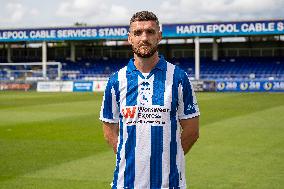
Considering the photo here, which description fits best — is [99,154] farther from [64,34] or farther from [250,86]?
[64,34]

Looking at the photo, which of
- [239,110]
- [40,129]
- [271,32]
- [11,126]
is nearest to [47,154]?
[40,129]

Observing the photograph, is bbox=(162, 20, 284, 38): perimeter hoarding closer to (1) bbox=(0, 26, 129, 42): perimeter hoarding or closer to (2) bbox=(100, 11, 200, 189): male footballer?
(1) bbox=(0, 26, 129, 42): perimeter hoarding

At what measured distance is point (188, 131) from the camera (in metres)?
4.39

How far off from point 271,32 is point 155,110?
162 ft

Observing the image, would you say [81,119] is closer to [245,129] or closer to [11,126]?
[11,126]

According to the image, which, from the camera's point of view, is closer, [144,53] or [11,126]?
[144,53]

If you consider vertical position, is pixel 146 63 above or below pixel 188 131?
above

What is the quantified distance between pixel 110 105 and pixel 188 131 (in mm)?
651

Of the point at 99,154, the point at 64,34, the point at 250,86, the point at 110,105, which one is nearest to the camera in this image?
the point at 110,105

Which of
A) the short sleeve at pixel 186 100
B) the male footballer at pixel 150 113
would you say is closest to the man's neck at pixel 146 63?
the male footballer at pixel 150 113

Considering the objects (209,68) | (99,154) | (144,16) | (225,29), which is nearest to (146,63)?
(144,16)

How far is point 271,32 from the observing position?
2032 inches

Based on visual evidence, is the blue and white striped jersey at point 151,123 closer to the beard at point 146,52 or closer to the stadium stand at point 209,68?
the beard at point 146,52

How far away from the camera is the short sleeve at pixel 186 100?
4184mm
